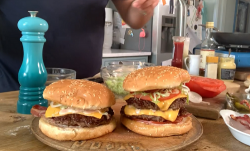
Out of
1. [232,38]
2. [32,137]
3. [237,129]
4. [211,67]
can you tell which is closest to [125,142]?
[32,137]

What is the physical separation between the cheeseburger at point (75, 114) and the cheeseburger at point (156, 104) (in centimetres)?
12

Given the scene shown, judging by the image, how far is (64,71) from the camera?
1.58m

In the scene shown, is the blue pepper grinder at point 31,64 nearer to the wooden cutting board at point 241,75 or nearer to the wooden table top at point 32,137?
the wooden table top at point 32,137

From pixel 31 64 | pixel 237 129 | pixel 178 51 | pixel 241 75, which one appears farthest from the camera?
pixel 241 75

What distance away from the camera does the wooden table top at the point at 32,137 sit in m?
0.93

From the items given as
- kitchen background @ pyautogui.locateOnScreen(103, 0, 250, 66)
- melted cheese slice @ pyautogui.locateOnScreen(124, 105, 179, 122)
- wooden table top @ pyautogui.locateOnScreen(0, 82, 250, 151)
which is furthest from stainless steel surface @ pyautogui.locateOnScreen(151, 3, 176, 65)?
melted cheese slice @ pyautogui.locateOnScreen(124, 105, 179, 122)

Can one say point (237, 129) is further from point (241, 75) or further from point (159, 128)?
point (241, 75)

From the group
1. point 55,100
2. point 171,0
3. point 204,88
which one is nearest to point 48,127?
point 55,100

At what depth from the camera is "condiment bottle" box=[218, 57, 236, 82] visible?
1.99 metres

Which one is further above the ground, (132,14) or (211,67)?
(132,14)

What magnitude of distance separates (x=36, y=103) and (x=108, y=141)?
538 millimetres

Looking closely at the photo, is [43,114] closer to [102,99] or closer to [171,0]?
[102,99]

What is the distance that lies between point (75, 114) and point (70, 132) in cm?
8

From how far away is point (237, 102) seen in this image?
1.34 metres
